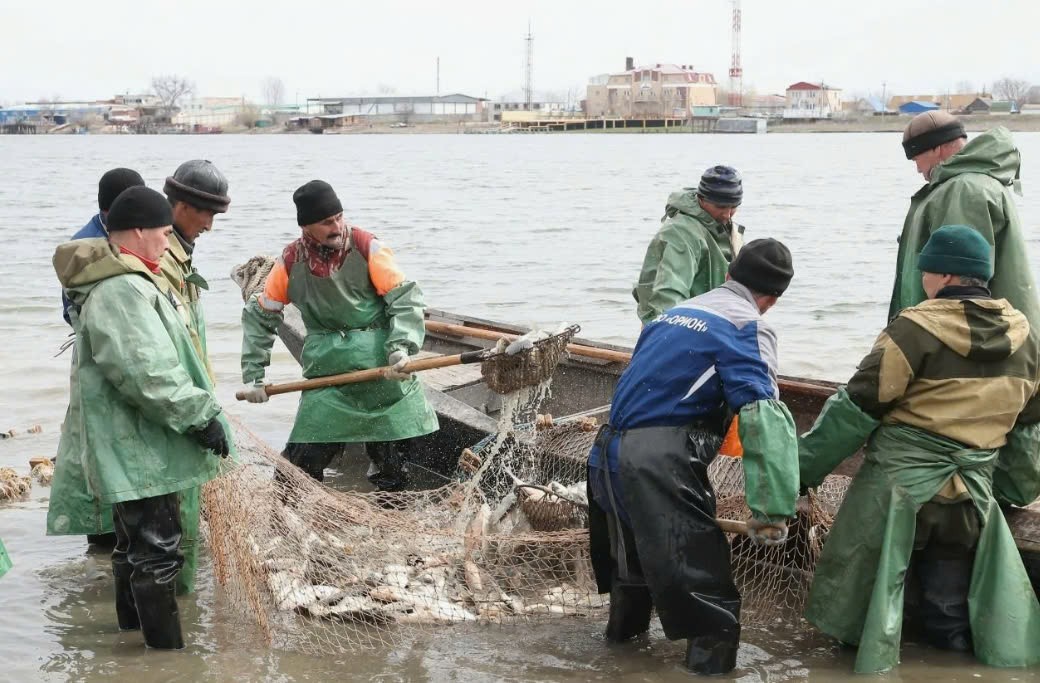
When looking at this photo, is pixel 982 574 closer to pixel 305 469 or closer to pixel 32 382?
pixel 305 469

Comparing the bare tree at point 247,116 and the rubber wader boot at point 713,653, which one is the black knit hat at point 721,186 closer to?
the rubber wader boot at point 713,653

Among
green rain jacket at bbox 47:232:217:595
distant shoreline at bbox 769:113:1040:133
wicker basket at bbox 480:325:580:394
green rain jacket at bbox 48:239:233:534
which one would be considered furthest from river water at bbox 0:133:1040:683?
distant shoreline at bbox 769:113:1040:133

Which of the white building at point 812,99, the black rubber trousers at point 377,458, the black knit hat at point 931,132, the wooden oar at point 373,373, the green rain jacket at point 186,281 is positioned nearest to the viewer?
the green rain jacket at point 186,281

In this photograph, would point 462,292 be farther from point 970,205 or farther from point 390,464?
point 970,205

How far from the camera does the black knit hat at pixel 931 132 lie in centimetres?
570

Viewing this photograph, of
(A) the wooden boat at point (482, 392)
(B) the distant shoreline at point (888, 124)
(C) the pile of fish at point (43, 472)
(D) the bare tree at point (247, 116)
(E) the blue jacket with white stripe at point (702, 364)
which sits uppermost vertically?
(D) the bare tree at point (247, 116)

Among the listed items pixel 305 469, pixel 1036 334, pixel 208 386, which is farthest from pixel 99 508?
pixel 1036 334

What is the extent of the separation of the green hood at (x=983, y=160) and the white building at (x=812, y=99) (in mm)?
144876

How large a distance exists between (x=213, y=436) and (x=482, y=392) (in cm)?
404

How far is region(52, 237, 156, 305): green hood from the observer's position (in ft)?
15.5

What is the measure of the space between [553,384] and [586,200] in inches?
1315

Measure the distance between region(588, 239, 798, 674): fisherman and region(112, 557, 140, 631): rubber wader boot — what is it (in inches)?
84.7

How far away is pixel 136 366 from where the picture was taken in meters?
4.63

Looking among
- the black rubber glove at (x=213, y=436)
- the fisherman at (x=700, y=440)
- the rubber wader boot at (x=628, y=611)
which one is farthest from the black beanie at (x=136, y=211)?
the rubber wader boot at (x=628, y=611)
